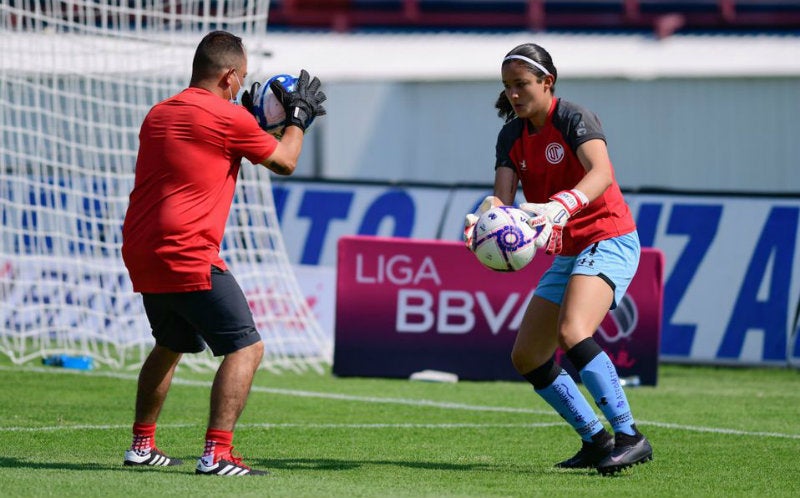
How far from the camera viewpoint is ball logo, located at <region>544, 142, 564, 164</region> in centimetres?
771

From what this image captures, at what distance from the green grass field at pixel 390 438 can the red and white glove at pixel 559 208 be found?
1293mm

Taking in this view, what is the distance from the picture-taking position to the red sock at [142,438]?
7609 mm

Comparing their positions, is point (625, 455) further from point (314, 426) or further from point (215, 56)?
point (215, 56)

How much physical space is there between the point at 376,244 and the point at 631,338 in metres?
2.47

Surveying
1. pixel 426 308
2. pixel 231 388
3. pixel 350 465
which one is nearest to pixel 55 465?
pixel 231 388

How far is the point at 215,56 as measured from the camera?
7.33m

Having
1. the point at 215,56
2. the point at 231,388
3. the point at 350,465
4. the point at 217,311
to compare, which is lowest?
the point at 350,465

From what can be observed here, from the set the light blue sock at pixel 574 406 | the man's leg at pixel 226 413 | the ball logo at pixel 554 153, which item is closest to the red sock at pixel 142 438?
the man's leg at pixel 226 413

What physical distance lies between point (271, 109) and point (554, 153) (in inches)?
60.3

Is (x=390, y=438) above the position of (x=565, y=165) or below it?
below

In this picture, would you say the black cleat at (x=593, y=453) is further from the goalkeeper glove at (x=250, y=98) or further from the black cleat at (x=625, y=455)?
the goalkeeper glove at (x=250, y=98)

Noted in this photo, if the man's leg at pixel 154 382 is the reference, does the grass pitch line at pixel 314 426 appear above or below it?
below

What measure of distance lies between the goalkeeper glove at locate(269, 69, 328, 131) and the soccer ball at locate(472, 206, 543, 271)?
106 centimetres

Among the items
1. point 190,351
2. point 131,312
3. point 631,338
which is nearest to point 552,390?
point 190,351
